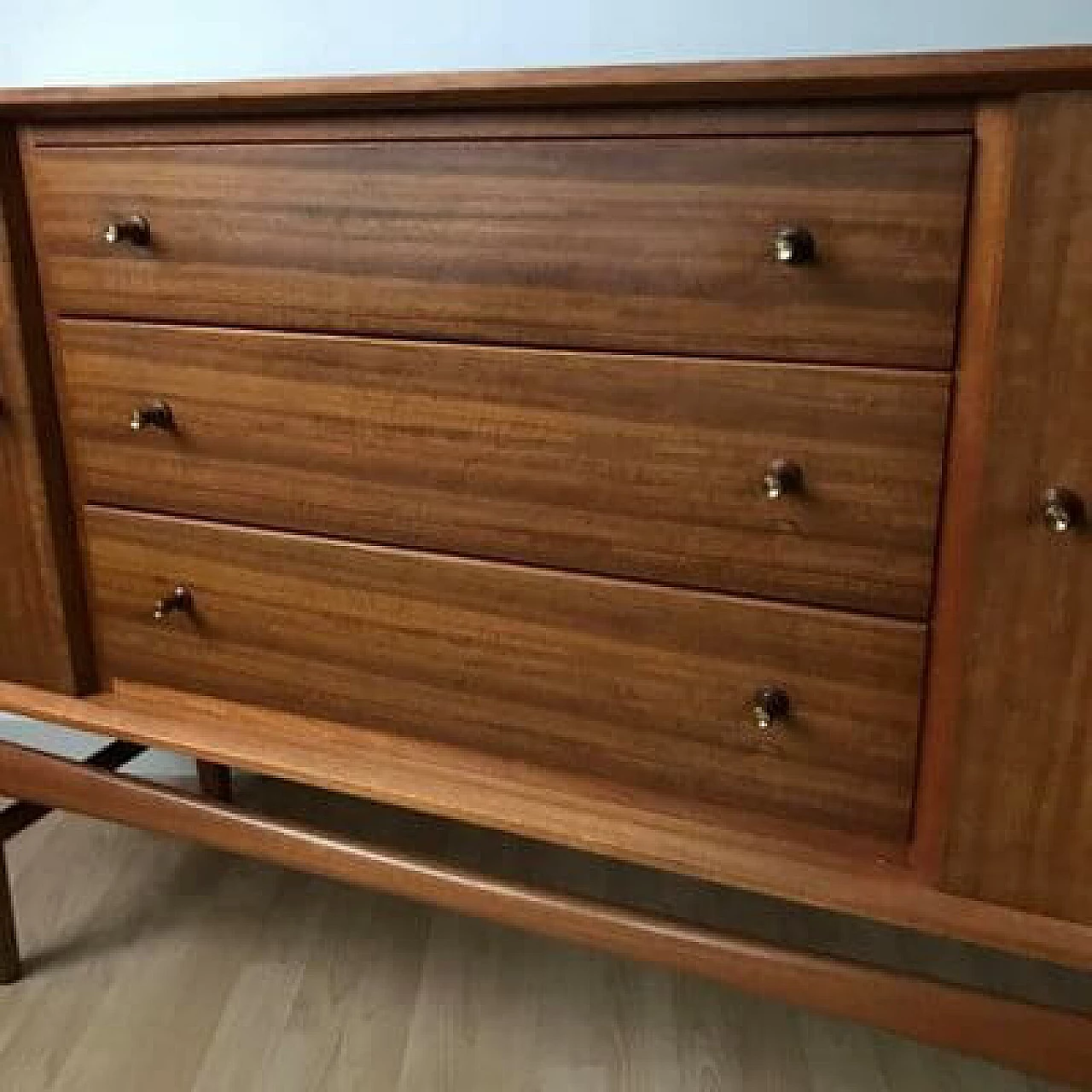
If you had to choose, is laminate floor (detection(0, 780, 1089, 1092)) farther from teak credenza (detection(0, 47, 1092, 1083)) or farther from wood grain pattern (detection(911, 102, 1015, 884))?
wood grain pattern (detection(911, 102, 1015, 884))

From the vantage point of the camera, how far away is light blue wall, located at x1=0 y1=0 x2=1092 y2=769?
125 cm

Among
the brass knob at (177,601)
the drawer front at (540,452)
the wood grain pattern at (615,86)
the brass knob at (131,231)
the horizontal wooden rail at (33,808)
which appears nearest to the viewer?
the wood grain pattern at (615,86)

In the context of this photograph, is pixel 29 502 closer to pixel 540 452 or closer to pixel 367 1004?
pixel 540 452

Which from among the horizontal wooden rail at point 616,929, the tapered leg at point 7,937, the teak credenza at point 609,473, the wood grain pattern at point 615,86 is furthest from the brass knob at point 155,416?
the tapered leg at point 7,937

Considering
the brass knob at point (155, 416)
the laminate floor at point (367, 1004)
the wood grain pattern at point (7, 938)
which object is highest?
the brass knob at point (155, 416)

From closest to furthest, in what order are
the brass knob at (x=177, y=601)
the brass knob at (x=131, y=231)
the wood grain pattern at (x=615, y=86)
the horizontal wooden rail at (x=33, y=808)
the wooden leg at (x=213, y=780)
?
1. the wood grain pattern at (x=615, y=86)
2. the brass knob at (x=131, y=231)
3. the brass knob at (x=177, y=601)
4. the horizontal wooden rail at (x=33, y=808)
5. the wooden leg at (x=213, y=780)

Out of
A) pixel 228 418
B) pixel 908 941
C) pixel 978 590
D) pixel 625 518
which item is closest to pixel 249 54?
pixel 228 418

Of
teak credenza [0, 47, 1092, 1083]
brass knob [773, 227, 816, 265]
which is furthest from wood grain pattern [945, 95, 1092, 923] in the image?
brass knob [773, 227, 816, 265]

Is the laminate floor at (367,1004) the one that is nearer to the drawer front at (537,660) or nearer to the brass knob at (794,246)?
the drawer front at (537,660)

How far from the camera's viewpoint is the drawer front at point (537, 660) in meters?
0.94

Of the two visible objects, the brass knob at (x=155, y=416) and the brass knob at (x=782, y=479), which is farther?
the brass knob at (x=155, y=416)

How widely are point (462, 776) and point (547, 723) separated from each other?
10 cm

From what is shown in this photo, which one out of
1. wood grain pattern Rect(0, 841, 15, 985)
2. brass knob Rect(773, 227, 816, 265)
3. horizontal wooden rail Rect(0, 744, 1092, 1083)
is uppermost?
brass knob Rect(773, 227, 816, 265)

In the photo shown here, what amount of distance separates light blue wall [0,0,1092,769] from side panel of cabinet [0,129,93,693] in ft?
1.57
